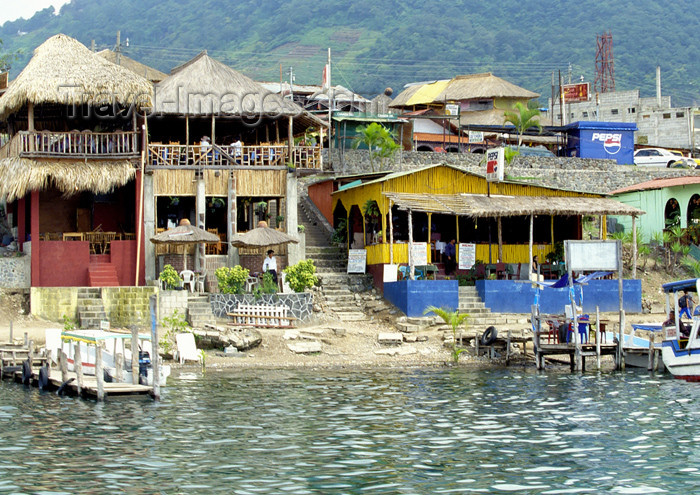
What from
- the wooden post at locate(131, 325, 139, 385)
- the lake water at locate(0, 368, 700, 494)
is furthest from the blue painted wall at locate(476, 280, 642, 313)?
the wooden post at locate(131, 325, 139, 385)

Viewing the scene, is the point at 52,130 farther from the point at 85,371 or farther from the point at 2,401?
the point at 2,401

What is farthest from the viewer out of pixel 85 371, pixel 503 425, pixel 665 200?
pixel 665 200

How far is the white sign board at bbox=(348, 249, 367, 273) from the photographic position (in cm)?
3269

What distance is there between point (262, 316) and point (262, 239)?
2629 mm

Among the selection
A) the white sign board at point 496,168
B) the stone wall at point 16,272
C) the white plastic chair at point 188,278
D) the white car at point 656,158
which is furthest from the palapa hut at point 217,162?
the white car at point 656,158

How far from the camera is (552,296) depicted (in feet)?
101

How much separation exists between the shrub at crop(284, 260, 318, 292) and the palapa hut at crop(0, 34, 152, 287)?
4744 mm

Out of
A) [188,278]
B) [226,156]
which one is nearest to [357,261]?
[226,156]

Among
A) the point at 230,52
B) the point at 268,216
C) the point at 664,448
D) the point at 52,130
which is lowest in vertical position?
the point at 664,448

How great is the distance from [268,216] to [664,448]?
2215cm

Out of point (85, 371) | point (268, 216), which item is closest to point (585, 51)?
point (268, 216)

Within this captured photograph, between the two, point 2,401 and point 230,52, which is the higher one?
point 230,52

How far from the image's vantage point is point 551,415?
58.4ft

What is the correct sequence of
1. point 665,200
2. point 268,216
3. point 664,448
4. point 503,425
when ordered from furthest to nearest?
point 665,200
point 268,216
point 503,425
point 664,448
